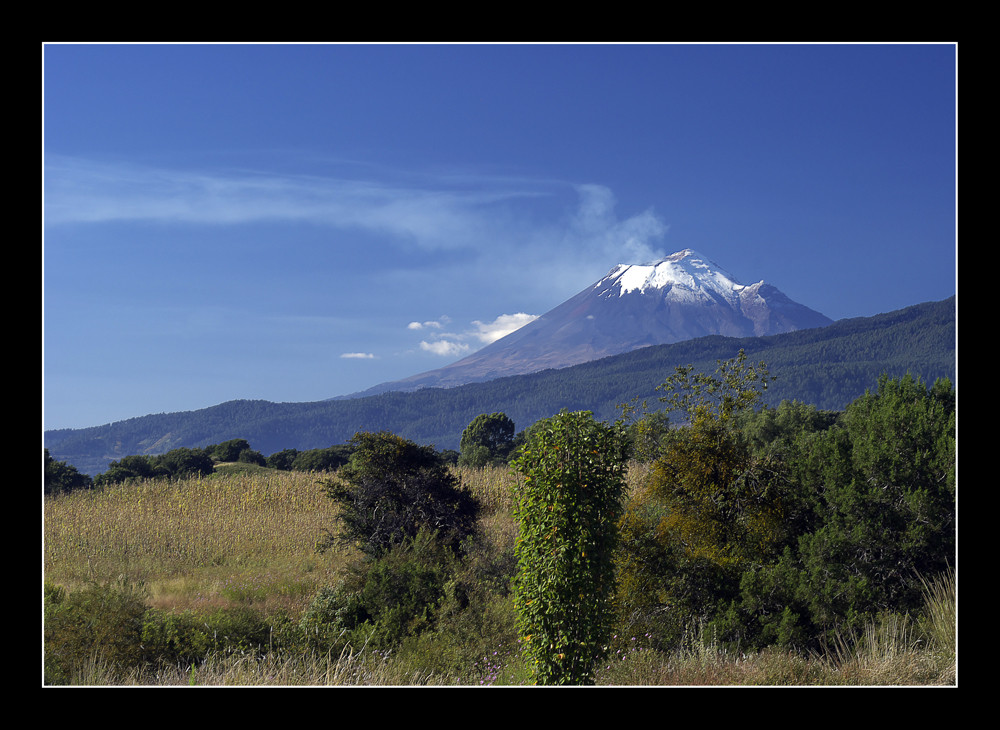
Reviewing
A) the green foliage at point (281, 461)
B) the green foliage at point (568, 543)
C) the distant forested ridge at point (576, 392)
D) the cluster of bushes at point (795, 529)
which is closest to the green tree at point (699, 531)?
the cluster of bushes at point (795, 529)

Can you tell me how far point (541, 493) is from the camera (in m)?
6.63

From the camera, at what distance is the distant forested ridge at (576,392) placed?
11288 cm

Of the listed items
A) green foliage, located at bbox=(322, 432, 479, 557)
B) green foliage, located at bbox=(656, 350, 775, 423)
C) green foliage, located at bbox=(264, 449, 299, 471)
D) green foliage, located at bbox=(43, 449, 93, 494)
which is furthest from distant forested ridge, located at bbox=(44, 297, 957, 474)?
green foliage, located at bbox=(322, 432, 479, 557)

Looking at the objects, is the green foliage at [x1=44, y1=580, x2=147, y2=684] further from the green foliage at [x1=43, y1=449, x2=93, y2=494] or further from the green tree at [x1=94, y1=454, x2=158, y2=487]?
the green tree at [x1=94, y1=454, x2=158, y2=487]

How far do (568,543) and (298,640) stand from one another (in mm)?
4728

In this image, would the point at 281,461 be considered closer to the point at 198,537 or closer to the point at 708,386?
the point at 198,537

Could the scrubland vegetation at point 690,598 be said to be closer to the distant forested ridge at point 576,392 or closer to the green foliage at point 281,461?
the green foliage at point 281,461

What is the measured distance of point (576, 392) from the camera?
135 m

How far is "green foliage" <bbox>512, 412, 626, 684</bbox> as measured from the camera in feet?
21.3

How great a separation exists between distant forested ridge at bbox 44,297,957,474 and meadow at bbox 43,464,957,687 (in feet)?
273

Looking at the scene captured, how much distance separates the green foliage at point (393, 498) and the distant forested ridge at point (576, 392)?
88.0 m
